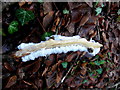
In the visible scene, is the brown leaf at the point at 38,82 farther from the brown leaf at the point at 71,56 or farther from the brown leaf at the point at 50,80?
the brown leaf at the point at 71,56

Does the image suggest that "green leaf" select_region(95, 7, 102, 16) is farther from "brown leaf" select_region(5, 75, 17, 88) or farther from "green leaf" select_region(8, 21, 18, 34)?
"brown leaf" select_region(5, 75, 17, 88)

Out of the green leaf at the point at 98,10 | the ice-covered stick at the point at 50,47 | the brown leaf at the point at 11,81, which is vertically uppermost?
the green leaf at the point at 98,10

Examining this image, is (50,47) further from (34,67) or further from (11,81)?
(11,81)

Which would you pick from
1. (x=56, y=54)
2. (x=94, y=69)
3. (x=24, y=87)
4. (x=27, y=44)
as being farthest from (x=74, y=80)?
(x=27, y=44)

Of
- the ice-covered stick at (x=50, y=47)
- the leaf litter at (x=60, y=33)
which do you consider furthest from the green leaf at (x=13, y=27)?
the ice-covered stick at (x=50, y=47)

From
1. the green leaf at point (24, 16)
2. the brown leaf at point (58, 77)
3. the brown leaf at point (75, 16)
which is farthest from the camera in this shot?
the brown leaf at point (58, 77)

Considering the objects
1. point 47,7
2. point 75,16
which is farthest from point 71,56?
point 47,7

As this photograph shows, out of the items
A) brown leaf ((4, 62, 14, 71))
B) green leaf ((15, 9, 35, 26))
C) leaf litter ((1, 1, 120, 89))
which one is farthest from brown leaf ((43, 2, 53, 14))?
brown leaf ((4, 62, 14, 71))
